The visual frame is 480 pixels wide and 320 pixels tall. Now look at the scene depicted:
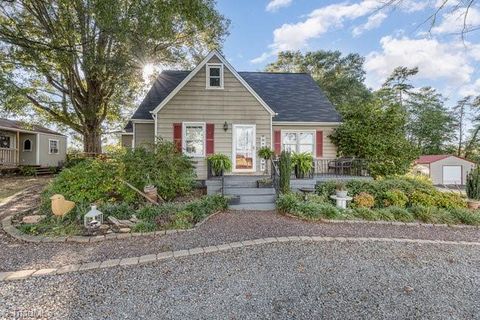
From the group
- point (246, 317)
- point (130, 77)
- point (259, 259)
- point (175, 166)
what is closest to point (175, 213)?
point (175, 166)

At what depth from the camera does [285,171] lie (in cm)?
794

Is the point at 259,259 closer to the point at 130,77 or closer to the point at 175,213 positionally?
the point at 175,213

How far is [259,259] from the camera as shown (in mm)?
4082

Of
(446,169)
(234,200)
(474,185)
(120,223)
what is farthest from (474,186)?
(446,169)

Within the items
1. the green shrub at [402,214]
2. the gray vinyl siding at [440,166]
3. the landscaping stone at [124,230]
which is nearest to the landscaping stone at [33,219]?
the landscaping stone at [124,230]

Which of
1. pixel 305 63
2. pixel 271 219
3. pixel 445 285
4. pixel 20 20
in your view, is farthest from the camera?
pixel 305 63

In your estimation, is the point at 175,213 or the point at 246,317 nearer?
the point at 246,317

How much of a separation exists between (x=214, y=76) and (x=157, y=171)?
523cm

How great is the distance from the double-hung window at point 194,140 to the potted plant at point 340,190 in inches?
216

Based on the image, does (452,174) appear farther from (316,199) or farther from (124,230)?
(124,230)

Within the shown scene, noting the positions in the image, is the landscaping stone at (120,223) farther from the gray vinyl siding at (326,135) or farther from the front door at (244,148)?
the gray vinyl siding at (326,135)

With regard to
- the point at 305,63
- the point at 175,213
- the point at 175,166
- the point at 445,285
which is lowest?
the point at 445,285

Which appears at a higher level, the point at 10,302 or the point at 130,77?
the point at 130,77

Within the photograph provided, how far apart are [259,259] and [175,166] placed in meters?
4.56
